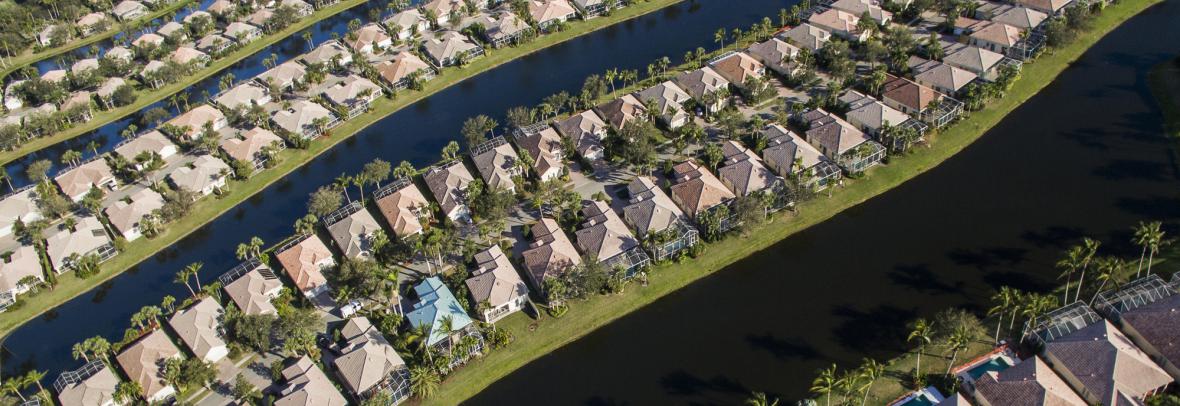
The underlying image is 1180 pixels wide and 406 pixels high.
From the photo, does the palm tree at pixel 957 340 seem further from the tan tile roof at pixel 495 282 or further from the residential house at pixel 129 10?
the residential house at pixel 129 10

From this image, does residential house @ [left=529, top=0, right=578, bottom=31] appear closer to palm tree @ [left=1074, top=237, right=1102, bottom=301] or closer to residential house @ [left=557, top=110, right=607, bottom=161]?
residential house @ [left=557, top=110, right=607, bottom=161]

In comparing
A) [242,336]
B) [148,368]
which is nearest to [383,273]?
[242,336]

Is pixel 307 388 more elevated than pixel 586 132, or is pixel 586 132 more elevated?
pixel 586 132

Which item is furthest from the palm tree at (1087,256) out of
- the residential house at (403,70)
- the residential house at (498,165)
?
the residential house at (403,70)

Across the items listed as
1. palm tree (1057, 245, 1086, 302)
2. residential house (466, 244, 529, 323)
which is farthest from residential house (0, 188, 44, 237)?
palm tree (1057, 245, 1086, 302)

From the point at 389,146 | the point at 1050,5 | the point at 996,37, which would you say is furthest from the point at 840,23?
the point at 389,146

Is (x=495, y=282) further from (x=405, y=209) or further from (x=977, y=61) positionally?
(x=977, y=61)

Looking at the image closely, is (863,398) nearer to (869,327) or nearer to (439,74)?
(869,327)
